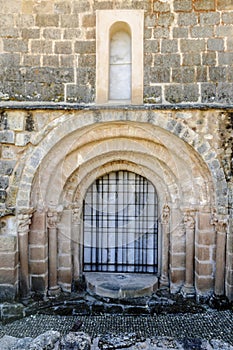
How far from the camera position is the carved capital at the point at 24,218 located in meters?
5.86

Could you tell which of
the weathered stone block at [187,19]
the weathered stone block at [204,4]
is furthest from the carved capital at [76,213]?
the weathered stone block at [204,4]

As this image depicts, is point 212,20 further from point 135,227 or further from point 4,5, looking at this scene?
point 135,227

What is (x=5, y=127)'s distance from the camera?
584cm

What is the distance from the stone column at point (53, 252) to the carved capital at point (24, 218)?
39cm

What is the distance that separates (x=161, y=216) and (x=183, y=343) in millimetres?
2604

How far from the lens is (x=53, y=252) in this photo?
633 centimetres

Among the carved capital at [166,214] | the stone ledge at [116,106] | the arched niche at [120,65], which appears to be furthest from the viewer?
the carved capital at [166,214]

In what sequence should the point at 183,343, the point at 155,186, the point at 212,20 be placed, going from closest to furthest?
the point at 183,343 < the point at 212,20 < the point at 155,186

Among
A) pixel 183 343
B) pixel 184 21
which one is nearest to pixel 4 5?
pixel 184 21

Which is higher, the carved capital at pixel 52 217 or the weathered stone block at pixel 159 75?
the weathered stone block at pixel 159 75

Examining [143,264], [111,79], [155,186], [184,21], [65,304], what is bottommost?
[65,304]

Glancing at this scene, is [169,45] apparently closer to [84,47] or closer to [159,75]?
[159,75]

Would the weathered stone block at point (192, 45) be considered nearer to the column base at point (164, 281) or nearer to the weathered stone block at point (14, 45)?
the weathered stone block at point (14, 45)

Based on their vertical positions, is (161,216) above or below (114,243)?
above
